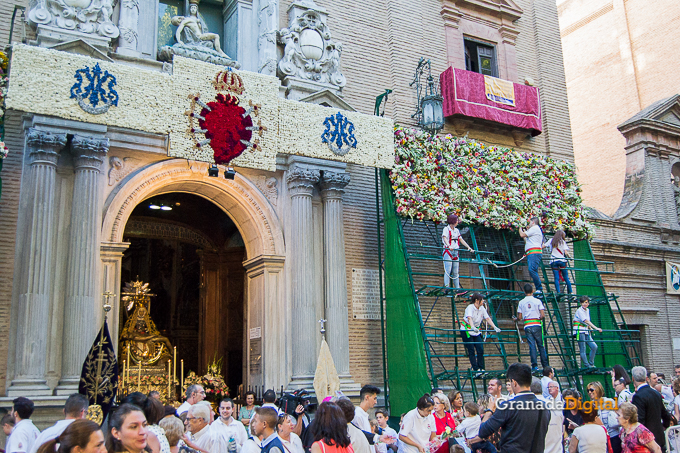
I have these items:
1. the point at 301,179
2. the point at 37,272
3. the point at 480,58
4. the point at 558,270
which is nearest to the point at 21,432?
the point at 37,272

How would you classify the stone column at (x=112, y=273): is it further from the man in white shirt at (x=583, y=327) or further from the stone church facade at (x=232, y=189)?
the man in white shirt at (x=583, y=327)

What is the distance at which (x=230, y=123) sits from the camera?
1262 centimetres

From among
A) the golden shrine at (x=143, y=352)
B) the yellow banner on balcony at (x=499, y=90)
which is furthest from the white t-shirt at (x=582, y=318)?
the golden shrine at (x=143, y=352)

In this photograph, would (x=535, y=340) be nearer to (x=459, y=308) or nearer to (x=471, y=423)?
(x=459, y=308)

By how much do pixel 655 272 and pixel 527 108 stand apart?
23.5 feet

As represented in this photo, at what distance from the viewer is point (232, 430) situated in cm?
814

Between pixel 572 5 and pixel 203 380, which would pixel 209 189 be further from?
pixel 572 5

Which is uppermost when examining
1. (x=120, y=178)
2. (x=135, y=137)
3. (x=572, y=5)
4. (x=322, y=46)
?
(x=572, y=5)

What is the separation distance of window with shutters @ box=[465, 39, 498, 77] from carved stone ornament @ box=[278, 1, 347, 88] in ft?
17.3

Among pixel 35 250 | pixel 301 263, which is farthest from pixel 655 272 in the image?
pixel 35 250

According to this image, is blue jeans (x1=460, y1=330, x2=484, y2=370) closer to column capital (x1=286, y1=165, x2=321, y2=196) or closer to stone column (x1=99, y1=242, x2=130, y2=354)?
column capital (x1=286, y1=165, x2=321, y2=196)

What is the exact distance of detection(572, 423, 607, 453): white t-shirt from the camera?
6.67 metres

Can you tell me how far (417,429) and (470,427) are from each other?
722 millimetres

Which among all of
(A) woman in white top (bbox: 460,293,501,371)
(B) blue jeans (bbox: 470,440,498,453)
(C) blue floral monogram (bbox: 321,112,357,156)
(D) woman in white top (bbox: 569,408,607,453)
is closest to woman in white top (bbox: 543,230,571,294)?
(A) woman in white top (bbox: 460,293,501,371)
